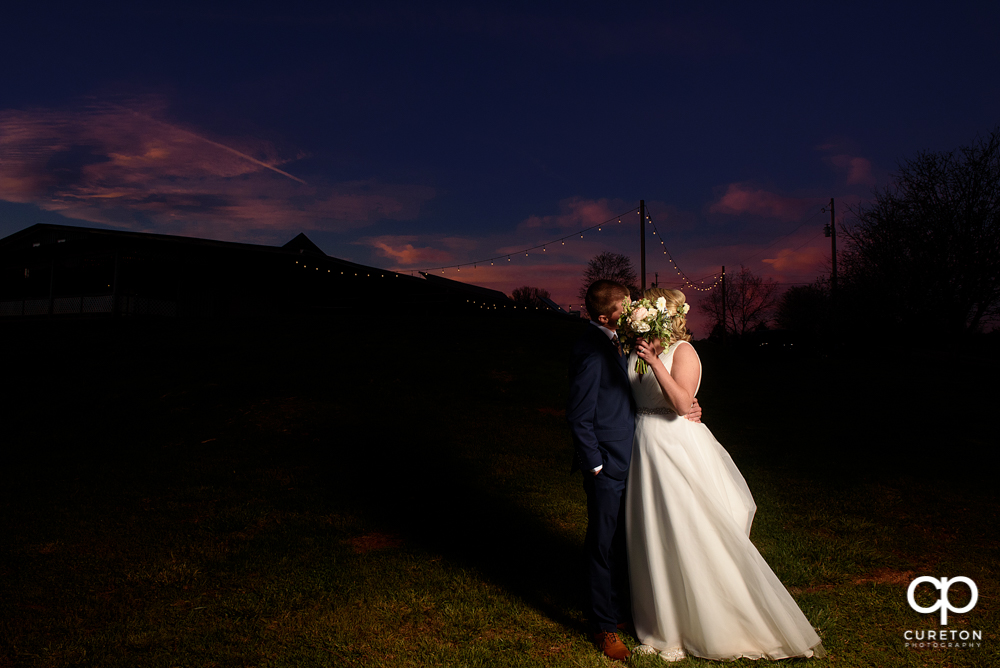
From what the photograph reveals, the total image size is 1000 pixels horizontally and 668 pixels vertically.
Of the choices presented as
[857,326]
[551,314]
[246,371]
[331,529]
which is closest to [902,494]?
[331,529]

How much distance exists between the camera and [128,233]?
23.3m

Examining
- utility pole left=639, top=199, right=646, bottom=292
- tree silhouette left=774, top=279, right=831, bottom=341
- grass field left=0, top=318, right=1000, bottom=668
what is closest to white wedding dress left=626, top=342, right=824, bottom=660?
grass field left=0, top=318, right=1000, bottom=668

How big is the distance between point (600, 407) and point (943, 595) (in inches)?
121

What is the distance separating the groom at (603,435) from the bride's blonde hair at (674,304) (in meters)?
0.17

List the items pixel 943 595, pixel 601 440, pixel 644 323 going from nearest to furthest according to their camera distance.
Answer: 1. pixel 644 323
2. pixel 601 440
3. pixel 943 595

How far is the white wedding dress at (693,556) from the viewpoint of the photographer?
3.36 meters

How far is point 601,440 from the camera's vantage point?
350 centimetres

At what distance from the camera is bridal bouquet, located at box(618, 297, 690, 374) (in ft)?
10.8

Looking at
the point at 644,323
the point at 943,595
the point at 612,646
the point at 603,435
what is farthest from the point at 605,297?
the point at 943,595

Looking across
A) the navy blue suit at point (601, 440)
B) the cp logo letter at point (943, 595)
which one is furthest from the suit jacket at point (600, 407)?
the cp logo letter at point (943, 595)

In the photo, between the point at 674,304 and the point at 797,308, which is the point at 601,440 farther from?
the point at 797,308

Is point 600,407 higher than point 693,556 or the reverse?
higher

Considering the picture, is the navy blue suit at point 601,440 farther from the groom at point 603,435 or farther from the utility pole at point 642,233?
the utility pole at point 642,233

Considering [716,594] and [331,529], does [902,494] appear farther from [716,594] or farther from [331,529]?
[331,529]
